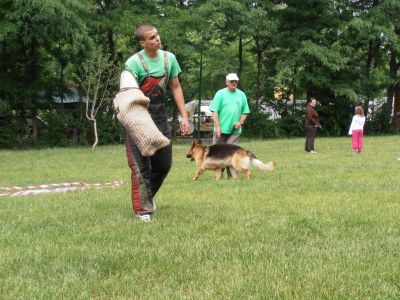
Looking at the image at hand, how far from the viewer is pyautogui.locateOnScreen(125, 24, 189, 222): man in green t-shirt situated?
5910mm

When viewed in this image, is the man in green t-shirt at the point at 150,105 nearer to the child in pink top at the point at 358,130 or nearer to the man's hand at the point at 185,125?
the man's hand at the point at 185,125

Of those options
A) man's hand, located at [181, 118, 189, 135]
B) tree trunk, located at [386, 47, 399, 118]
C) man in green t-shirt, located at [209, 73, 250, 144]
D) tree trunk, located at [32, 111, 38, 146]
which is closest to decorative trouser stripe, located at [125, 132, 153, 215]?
man's hand, located at [181, 118, 189, 135]

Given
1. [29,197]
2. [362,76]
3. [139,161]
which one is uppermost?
[362,76]

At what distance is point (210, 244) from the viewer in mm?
4617

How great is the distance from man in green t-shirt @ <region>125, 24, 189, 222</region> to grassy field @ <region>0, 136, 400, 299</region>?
31 cm

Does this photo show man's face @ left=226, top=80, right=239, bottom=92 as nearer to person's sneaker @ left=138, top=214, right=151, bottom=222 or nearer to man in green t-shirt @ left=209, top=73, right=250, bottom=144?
man in green t-shirt @ left=209, top=73, right=250, bottom=144

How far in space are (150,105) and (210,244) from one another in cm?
198

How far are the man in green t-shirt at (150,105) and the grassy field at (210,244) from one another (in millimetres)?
305

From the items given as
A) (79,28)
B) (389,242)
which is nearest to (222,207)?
(389,242)

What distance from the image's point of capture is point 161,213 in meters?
6.36

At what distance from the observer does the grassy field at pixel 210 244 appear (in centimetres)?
348

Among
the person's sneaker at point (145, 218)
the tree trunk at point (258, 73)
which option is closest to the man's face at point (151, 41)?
the person's sneaker at point (145, 218)

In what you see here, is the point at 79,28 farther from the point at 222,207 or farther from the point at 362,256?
the point at 362,256

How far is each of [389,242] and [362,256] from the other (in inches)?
22.4
